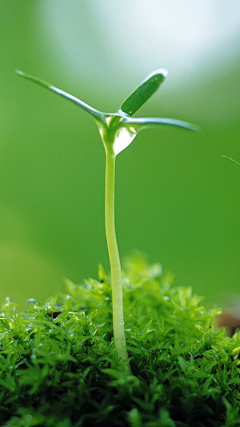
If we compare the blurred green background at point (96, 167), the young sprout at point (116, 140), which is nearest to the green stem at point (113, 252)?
the young sprout at point (116, 140)

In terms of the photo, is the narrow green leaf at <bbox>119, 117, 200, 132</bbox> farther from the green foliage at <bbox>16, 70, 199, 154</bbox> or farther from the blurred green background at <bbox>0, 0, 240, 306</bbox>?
the blurred green background at <bbox>0, 0, 240, 306</bbox>

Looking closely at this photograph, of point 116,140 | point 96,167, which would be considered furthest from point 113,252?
point 96,167

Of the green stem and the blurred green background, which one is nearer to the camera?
the green stem

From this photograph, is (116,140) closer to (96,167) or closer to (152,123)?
(152,123)

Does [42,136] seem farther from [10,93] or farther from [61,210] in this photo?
[61,210]

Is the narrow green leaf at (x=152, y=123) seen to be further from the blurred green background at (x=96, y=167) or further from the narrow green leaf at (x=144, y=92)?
the blurred green background at (x=96, y=167)

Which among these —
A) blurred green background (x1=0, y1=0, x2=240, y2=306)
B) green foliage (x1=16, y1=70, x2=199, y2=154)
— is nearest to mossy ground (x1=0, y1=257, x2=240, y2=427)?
green foliage (x1=16, y1=70, x2=199, y2=154)

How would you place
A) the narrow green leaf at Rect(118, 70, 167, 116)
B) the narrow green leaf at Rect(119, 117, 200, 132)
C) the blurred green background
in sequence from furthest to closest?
the blurred green background < the narrow green leaf at Rect(118, 70, 167, 116) < the narrow green leaf at Rect(119, 117, 200, 132)
